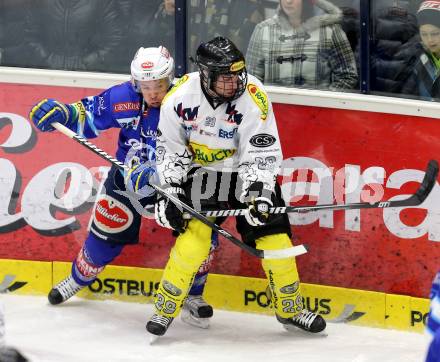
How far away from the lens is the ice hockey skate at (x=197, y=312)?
5008mm

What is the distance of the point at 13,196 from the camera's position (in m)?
5.40

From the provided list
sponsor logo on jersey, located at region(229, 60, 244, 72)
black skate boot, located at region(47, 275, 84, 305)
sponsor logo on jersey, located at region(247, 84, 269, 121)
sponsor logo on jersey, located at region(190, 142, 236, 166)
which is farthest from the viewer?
black skate boot, located at region(47, 275, 84, 305)

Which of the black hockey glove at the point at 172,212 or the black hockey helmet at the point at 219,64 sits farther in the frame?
the black hockey glove at the point at 172,212

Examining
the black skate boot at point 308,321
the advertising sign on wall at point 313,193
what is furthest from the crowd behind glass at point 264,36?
the black skate boot at point 308,321

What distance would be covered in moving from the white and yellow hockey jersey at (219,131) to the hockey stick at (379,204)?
0.12 m

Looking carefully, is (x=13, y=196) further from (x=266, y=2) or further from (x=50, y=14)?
(x=266, y=2)

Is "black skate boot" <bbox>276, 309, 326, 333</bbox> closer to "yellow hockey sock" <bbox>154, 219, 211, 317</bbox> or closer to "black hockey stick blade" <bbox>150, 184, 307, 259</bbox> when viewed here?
"black hockey stick blade" <bbox>150, 184, 307, 259</bbox>

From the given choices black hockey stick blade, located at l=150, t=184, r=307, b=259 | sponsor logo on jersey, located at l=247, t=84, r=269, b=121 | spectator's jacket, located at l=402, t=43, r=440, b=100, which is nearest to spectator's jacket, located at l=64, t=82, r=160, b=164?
black hockey stick blade, located at l=150, t=184, r=307, b=259

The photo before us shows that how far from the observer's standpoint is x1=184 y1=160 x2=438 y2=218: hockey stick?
14.9 feet

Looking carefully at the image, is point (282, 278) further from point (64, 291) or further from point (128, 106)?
point (64, 291)

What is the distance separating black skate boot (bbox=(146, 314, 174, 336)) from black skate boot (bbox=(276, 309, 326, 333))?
1.55 ft

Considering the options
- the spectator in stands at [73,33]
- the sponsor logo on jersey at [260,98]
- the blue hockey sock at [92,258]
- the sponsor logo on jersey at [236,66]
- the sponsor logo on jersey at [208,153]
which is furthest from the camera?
the spectator in stands at [73,33]

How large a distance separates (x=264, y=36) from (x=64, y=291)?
4.68 feet

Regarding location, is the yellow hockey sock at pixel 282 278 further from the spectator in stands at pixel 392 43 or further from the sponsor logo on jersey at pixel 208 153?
the spectator in stands at pixel 392 43
